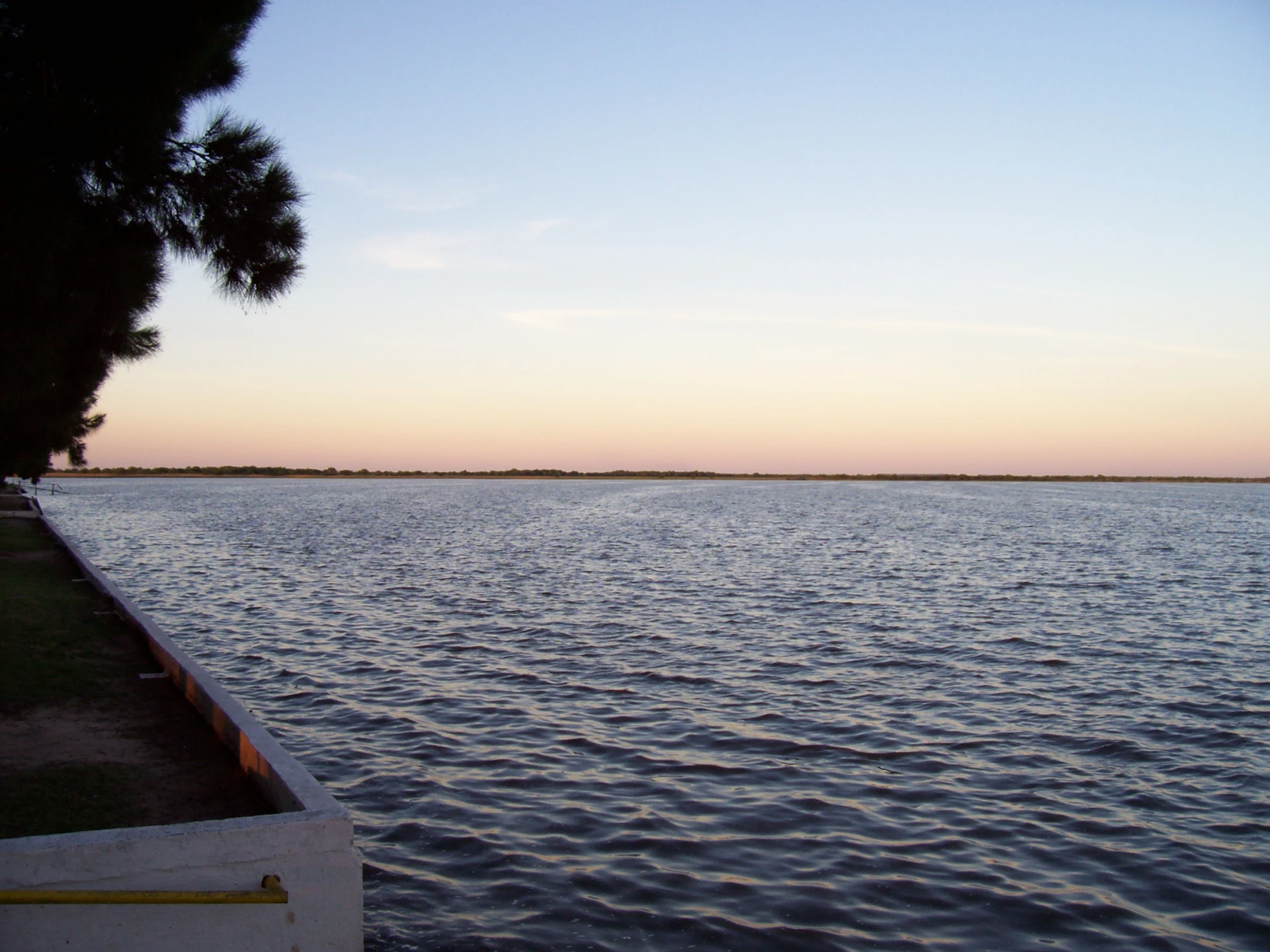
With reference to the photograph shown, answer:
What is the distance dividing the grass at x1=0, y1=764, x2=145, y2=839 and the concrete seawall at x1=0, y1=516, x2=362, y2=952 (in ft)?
3.89

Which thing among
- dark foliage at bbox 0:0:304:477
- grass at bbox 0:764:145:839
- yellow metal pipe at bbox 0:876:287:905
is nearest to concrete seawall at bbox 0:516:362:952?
yellow metal pipe at bbox 0:876:287:905

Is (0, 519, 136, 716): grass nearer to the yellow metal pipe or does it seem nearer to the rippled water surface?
the rippled water surface

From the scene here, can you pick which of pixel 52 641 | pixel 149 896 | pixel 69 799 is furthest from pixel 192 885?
pixel 52 641

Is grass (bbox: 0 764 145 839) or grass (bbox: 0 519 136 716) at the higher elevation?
grass (bbox: 0 519 136 716)

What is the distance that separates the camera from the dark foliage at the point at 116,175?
6848mm

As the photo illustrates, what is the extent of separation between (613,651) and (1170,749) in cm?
823

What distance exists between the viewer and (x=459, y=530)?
1954 inches

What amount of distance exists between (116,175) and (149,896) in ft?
18.6

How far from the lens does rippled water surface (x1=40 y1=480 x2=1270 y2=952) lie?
261 inches

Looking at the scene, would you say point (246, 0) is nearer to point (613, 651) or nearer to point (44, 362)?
point (44, 362)

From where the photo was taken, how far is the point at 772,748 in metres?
10.3

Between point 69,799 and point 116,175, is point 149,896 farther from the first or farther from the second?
point 116,175

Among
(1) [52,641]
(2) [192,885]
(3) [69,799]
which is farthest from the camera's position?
(1) [52,641]

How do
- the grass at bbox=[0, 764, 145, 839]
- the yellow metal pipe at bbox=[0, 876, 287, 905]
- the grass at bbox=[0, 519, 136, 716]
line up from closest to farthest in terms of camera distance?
the yellow metal pipe at bbox=[0, 876, 287, 905] → the grass at bbox=[0, 764, 145, 839] → the grass at bbox=[0, 519, 136, 716]
